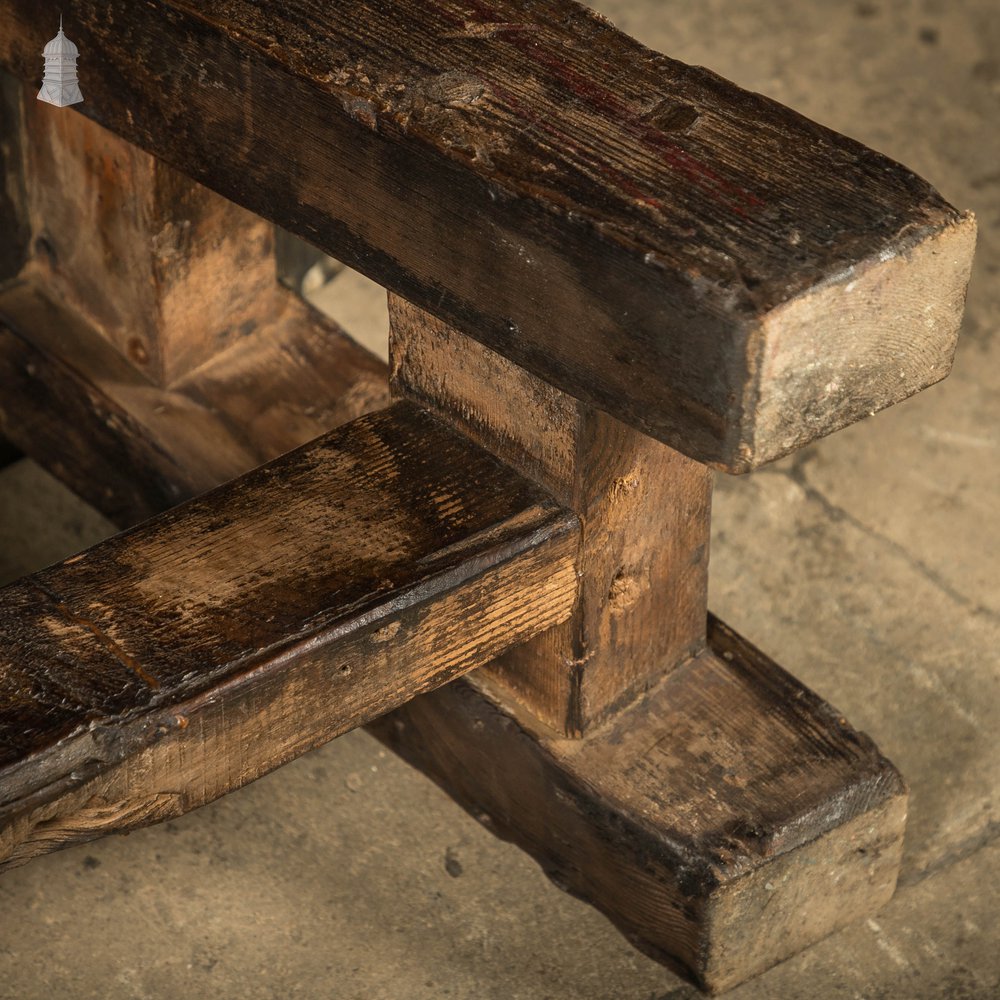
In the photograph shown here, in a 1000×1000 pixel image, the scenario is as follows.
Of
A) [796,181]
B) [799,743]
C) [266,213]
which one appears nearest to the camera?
[796,181]

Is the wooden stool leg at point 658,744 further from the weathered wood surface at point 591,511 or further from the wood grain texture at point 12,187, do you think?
the wood grain texture at point 12,187

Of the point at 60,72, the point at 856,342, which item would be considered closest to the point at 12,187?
the point at 60,72

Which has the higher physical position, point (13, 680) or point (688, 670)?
point (13, 680)

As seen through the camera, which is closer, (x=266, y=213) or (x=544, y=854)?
(x=266, y=213)

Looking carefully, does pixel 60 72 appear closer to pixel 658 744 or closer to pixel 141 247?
pixel 141 247

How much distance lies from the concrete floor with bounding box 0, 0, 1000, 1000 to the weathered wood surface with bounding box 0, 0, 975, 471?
712 mm

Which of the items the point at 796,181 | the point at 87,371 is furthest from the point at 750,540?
the point at 796,181

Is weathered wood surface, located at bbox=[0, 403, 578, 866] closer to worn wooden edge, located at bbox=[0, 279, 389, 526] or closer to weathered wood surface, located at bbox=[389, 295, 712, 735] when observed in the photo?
weathered wood surface, located at bbox=[389, 295, 712, 735]

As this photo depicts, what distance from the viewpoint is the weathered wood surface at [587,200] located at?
4.92ft

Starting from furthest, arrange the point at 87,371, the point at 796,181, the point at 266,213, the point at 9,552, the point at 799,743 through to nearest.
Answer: the point at 9,552, the point at 87,371, the point at 799,743, the point at 266,213, the point at 796,181

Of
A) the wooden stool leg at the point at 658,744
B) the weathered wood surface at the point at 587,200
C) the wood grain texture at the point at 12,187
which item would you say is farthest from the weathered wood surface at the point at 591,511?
the wood grain texture at the point at 12,187

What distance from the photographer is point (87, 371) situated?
229cm

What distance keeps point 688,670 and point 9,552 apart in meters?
0.94

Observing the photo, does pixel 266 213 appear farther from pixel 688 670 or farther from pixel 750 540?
pixel 750 540
